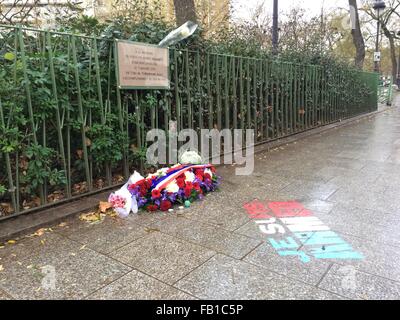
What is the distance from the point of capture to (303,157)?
6.24m

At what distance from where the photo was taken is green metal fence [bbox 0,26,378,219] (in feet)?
10.5

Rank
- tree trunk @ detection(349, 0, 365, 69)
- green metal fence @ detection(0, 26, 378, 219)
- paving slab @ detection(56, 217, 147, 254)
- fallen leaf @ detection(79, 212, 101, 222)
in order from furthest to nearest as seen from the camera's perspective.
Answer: tree trunk @ detection(349, 0, 365, 69) < fallen leaf @ detection(79, 212, 101, 222) < green metal fence @ detection(0, 26, 378, 219) < paving slab @ detection(56, 217, 147, 254)

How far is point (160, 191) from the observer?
3.68 meters

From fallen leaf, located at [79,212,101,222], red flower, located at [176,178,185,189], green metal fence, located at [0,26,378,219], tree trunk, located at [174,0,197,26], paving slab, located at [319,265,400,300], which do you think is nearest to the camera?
paving slab, located at [319,265,400,300]

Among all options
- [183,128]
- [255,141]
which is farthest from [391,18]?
[183,128]

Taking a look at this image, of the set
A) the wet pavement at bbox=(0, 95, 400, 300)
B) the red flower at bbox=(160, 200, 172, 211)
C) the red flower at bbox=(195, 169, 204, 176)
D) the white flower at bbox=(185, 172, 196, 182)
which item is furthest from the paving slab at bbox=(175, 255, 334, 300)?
the red flower at bbox=(195, 169, 204, 176)

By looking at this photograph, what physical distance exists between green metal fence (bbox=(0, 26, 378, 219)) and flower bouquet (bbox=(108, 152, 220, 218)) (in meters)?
0.54

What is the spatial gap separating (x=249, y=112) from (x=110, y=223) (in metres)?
3.94

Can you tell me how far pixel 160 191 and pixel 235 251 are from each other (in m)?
1.23

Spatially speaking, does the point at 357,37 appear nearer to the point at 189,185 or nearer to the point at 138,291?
the point at 189,185

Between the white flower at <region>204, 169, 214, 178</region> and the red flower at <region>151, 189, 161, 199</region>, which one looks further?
the white flower at <region>204, 169, 214, 178</region>

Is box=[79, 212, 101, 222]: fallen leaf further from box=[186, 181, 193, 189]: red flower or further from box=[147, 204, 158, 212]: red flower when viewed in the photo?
box=[186, 181, 193, 189]: red flower

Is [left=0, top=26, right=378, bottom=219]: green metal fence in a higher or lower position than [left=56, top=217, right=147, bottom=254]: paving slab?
higher
